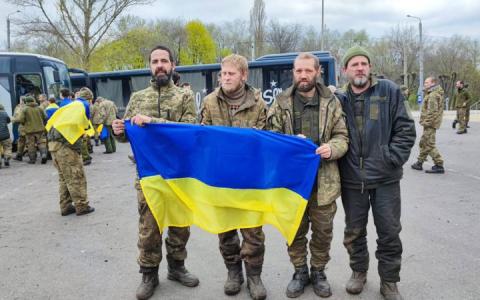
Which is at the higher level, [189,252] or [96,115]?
[96,115]

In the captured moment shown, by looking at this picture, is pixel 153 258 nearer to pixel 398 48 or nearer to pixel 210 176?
pixel 210 176

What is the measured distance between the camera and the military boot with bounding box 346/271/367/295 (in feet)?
11.9

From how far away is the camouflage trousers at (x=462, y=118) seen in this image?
16.7 metres

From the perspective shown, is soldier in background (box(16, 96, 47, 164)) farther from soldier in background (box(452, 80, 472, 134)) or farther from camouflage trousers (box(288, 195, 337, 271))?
soldier in background (box(452, 80, 472, 134))

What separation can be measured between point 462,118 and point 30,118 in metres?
15.4

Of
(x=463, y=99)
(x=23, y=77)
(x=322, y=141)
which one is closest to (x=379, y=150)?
(x=322, y=141)

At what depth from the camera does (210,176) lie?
354cm

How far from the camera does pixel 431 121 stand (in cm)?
916

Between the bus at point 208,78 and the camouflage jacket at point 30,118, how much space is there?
7.06 metres

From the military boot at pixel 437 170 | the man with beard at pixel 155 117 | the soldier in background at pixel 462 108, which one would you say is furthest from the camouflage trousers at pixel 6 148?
the soldier in background at pixel 462 108

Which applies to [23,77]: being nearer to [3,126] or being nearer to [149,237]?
[3,126]

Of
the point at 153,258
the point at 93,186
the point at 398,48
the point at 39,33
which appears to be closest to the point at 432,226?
the point at 153,258

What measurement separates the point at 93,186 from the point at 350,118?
6558 mm

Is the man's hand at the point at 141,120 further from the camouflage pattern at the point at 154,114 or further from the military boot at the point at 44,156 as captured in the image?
the military boot at the point at 44,156
